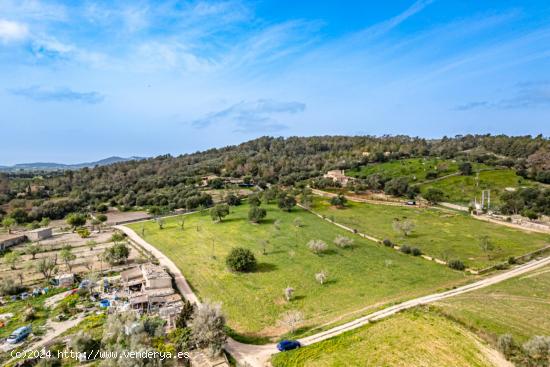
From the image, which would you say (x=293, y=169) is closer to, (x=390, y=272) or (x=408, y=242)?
(x=408, y=242)

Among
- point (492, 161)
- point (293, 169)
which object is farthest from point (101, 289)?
point (492, 161)

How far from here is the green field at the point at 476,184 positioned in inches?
3808

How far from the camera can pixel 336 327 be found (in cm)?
3111

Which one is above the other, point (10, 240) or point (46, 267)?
point (46, 267)

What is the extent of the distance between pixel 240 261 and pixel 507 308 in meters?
34.1

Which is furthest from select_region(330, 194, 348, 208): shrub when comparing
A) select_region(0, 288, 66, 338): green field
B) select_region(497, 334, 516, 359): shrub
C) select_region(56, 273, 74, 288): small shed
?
select_region(0, 288, 66, 338): green field

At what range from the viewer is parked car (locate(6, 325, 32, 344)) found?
29.9m

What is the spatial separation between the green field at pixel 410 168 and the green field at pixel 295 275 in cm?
6799

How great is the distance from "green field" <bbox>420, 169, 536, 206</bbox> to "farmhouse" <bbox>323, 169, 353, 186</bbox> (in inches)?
1133

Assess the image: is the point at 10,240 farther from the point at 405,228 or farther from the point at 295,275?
the point at 405,228

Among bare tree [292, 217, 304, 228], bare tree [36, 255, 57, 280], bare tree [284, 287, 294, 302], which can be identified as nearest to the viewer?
bare tree [284, 287, 294, 302]

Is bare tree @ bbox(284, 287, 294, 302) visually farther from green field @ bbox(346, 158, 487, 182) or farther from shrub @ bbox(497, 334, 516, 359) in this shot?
green field @ bbox(346, 158, 487, 182)

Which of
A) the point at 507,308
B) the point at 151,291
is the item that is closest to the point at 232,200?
→ the point at 151,291

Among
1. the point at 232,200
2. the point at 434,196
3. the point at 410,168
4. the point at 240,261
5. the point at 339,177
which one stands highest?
the point at 410,168
